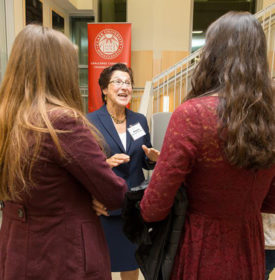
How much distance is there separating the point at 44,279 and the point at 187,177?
60 cm

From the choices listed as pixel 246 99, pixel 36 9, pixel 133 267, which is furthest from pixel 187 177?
pixel 36 9

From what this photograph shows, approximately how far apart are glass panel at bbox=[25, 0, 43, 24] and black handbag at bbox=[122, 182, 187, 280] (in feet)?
12.9

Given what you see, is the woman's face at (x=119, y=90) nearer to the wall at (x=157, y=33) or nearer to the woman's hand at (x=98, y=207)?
the woman's hand at (x=98, y=207)

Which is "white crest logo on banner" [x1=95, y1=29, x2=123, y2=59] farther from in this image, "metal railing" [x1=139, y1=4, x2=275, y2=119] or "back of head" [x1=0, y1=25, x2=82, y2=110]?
"back of head" [x1=0, y1=25, x2=82, y2=110]

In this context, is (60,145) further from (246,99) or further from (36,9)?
(36,9)

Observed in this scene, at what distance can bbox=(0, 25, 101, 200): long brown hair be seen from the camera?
835 mm

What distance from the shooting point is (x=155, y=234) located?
101cm

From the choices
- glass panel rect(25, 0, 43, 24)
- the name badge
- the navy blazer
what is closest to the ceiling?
glass panel rect(25, 0, 43, 24)

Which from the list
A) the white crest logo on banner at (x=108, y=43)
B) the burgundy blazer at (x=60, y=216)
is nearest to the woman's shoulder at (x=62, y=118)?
the burgundy blazer at (x=60, y=216)

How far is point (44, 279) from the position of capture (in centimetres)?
91

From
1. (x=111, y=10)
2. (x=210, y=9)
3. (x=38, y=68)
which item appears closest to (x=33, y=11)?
(x=111, y=10)

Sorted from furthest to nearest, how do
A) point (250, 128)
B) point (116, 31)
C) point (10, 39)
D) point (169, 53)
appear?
1. point (169, 53)
2. point (116, 31)
3. point (10, 39)
4. point (250, 128)

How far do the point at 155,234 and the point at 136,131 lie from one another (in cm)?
107

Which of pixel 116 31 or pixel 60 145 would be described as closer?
pixel 60 145
